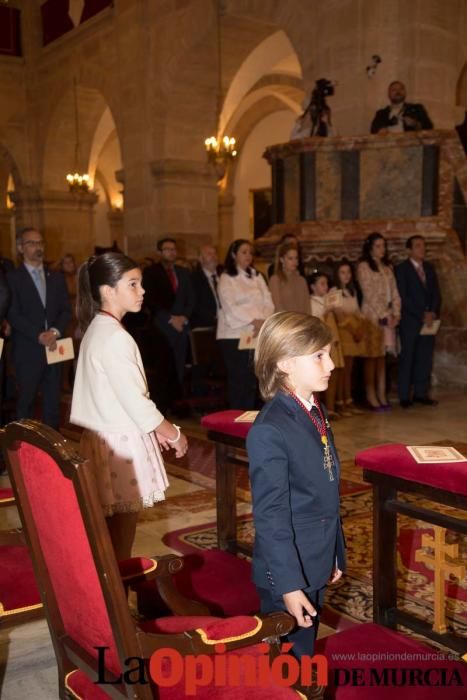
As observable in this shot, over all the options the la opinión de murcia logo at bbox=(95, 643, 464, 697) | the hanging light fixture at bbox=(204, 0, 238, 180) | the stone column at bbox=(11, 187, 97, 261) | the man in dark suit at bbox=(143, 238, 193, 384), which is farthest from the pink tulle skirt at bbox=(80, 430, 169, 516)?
the stone column at bbox=(11, 187, 97, 261)

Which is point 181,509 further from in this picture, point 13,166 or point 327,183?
point 13,166

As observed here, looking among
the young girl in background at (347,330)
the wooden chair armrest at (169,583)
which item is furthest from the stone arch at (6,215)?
the wooden chair armrest at (169,583)

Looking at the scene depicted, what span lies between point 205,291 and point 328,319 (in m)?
1.29

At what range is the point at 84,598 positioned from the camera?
170cm

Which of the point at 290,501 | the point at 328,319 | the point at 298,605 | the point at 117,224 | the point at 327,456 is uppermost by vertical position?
the point at 117,224

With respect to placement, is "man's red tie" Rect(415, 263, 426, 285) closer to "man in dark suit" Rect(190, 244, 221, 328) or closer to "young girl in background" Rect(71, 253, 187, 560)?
"man in dark suit" Rect(190, 244, 221, 328)

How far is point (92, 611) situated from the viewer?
1.69 m

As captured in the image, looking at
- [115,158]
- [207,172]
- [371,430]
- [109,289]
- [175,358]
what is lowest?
[371,430]

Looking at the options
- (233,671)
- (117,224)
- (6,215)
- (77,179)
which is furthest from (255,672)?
(6,215)

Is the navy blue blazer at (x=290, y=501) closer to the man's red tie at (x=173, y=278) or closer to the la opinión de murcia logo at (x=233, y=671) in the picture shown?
the la opinión de murcia logo at (x=233, y=671)

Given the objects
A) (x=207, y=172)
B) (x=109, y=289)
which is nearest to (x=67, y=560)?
(x=109, y=289)

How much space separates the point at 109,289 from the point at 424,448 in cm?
130

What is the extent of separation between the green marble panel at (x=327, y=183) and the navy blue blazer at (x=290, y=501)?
676 centimetres

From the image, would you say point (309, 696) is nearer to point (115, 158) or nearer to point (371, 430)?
point (371, 430)
